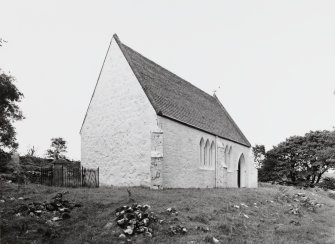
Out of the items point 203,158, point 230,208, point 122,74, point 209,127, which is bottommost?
point 230,208

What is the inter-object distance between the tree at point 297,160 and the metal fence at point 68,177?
139 feet

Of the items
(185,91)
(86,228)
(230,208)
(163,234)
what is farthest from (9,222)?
(185,91)

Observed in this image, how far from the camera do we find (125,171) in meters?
21.8

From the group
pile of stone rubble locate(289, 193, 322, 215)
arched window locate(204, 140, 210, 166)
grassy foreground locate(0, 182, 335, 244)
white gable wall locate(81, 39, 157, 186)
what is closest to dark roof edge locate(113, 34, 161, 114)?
white gable wall locate(81, 39, 157, 186)

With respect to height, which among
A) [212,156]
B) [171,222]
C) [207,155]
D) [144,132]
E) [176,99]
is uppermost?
[176,99]

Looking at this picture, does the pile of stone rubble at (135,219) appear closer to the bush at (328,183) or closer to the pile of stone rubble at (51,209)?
the pile of stone rubble at (51,209)

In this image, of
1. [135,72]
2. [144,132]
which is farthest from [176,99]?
[144,132]

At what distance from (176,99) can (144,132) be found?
6.05 meters

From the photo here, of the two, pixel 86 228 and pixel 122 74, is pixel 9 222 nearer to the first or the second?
pixel 86 228

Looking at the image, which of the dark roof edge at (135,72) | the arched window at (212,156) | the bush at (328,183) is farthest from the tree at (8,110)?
the bush at (328,183)

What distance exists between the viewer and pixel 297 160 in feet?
183

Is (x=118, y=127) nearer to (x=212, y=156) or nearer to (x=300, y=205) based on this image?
(x=212, y=156)

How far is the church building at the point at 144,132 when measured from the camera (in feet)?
69.5

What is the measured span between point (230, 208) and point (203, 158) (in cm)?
1135
